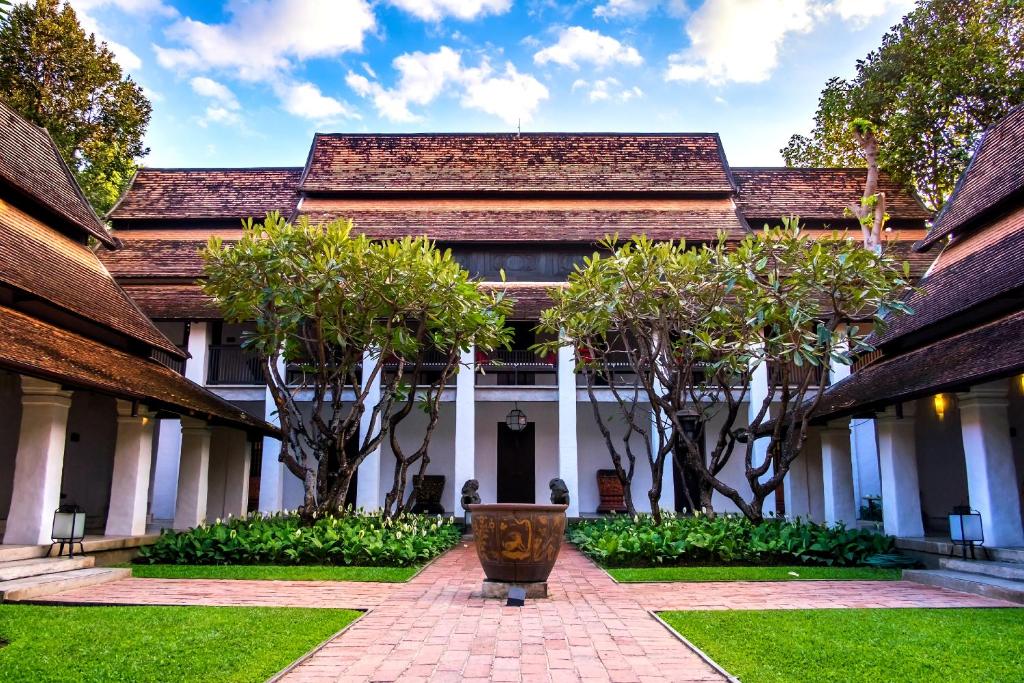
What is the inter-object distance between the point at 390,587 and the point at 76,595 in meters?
3.25

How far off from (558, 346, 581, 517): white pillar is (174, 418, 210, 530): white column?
7518 millimetres

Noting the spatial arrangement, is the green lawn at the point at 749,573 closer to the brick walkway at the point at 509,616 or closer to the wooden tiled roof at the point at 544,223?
the brick walkway at the point at 509,616

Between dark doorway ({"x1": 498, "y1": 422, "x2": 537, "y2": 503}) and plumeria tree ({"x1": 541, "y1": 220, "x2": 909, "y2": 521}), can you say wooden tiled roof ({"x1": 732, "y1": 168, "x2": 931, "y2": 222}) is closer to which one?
plumeria tree ({"x1": 541, "y1": 220, "x2": 909, "y2": 521})

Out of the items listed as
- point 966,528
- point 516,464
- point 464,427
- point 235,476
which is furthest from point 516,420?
point 966,528

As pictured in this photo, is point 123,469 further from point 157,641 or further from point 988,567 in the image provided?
point 988,567

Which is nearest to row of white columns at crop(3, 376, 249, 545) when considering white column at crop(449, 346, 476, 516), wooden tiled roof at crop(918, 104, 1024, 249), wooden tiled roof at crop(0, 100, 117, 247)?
wooden tiled roof at crop(0, 100, 117, 247)

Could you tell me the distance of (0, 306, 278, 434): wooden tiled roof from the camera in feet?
29.4

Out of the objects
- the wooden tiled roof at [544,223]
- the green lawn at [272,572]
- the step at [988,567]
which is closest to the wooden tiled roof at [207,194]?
the wooden tiled roof at [544,223]

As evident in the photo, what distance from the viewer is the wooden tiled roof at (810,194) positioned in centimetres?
2042

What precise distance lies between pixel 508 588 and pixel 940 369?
6959mm

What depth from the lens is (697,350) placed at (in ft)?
42.7

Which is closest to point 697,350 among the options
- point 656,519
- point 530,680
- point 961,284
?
point 656,519

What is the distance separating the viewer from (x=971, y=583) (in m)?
8.30

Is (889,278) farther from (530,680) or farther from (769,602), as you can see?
(530,680)
